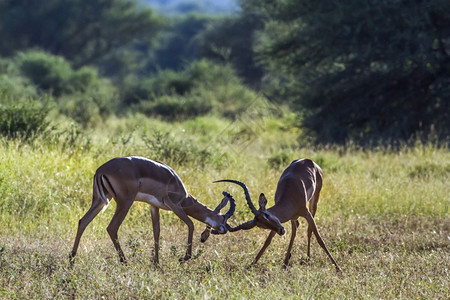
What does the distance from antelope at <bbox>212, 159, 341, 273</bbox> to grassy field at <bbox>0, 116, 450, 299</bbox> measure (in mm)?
277

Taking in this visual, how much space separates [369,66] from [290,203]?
9086 millimetres

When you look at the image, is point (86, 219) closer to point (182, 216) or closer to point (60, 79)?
point (182, 216)

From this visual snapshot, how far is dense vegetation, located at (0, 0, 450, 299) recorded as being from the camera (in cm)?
484

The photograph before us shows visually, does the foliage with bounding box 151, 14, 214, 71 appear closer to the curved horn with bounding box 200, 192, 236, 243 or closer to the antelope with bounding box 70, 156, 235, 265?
the antelope with bounding box 70, 156, 235, 265

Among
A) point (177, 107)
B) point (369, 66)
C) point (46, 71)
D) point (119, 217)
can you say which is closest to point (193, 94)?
point (177, 107)

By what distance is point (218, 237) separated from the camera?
6254mm

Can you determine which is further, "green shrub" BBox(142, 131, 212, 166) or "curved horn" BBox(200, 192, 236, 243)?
"green shrub" BBox(142, 131, 212, 166)

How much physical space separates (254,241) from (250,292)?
1550 mm

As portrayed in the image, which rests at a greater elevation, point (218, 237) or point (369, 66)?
point (369, 66)

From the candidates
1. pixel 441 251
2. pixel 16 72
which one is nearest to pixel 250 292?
pixel 441 251

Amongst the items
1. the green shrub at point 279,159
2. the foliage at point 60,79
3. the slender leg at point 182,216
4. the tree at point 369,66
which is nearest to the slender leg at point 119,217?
the slender leg at point 182,216

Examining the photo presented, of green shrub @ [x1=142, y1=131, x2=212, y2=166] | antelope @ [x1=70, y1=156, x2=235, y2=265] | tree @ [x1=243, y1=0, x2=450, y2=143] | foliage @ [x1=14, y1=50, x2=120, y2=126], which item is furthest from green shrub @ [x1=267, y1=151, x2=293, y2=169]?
foliage @ [x1=14, y1=50, x2=120, y2=126]

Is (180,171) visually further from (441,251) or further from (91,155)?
(441,251)

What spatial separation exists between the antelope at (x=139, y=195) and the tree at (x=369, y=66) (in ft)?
27.1
